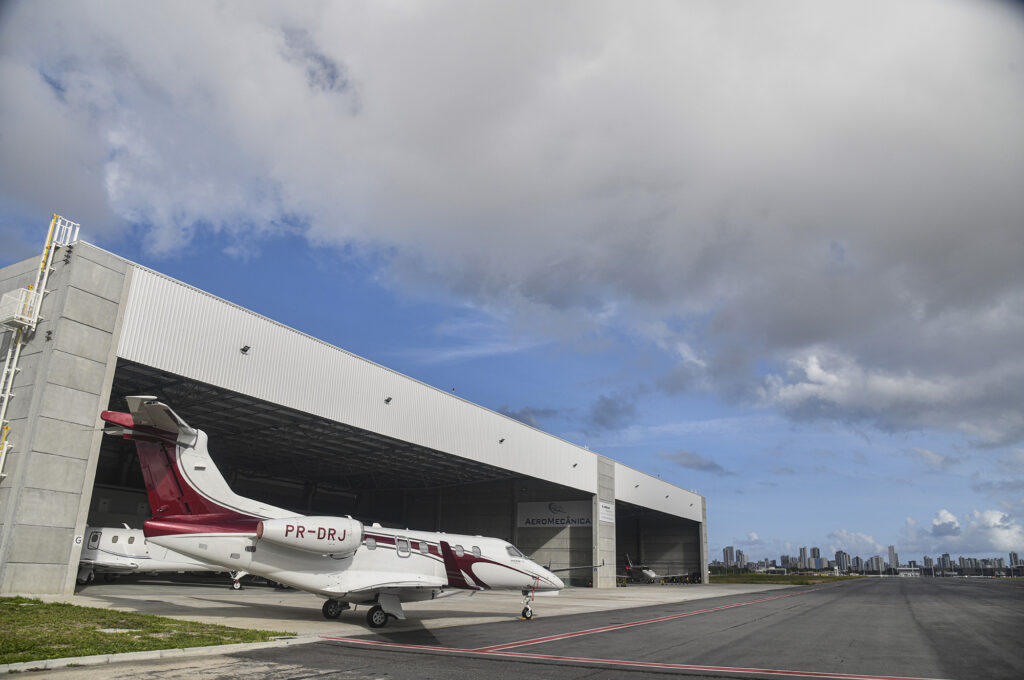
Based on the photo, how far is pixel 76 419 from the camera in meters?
22.1

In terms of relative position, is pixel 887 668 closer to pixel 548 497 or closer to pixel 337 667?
pixel 337 667

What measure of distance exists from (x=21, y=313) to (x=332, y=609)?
49.6ft

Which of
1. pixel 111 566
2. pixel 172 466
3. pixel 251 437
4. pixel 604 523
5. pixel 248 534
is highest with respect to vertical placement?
pixel 251 437

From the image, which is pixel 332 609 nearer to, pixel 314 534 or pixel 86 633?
pixel 314 534

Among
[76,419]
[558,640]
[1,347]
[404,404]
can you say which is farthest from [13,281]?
[558,640]

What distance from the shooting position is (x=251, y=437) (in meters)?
39.9

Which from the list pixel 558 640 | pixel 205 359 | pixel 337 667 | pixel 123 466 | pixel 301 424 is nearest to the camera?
pixel 337 667

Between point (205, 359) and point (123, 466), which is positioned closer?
point (205, 359)

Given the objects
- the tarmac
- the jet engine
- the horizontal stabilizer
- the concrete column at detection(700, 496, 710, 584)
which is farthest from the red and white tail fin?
the concrete column at detection(700, 496, 710, 584)

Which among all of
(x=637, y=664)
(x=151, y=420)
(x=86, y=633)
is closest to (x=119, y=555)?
(x=151, y=420)

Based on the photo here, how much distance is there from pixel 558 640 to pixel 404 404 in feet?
67.8

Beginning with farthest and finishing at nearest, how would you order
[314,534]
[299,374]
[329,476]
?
[329,476] → [299,374] → [314,534]

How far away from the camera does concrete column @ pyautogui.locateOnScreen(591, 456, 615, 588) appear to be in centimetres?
5338

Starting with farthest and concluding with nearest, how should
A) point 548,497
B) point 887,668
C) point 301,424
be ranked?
1. point 548,497
2. point 301,424
3. point 887,668
